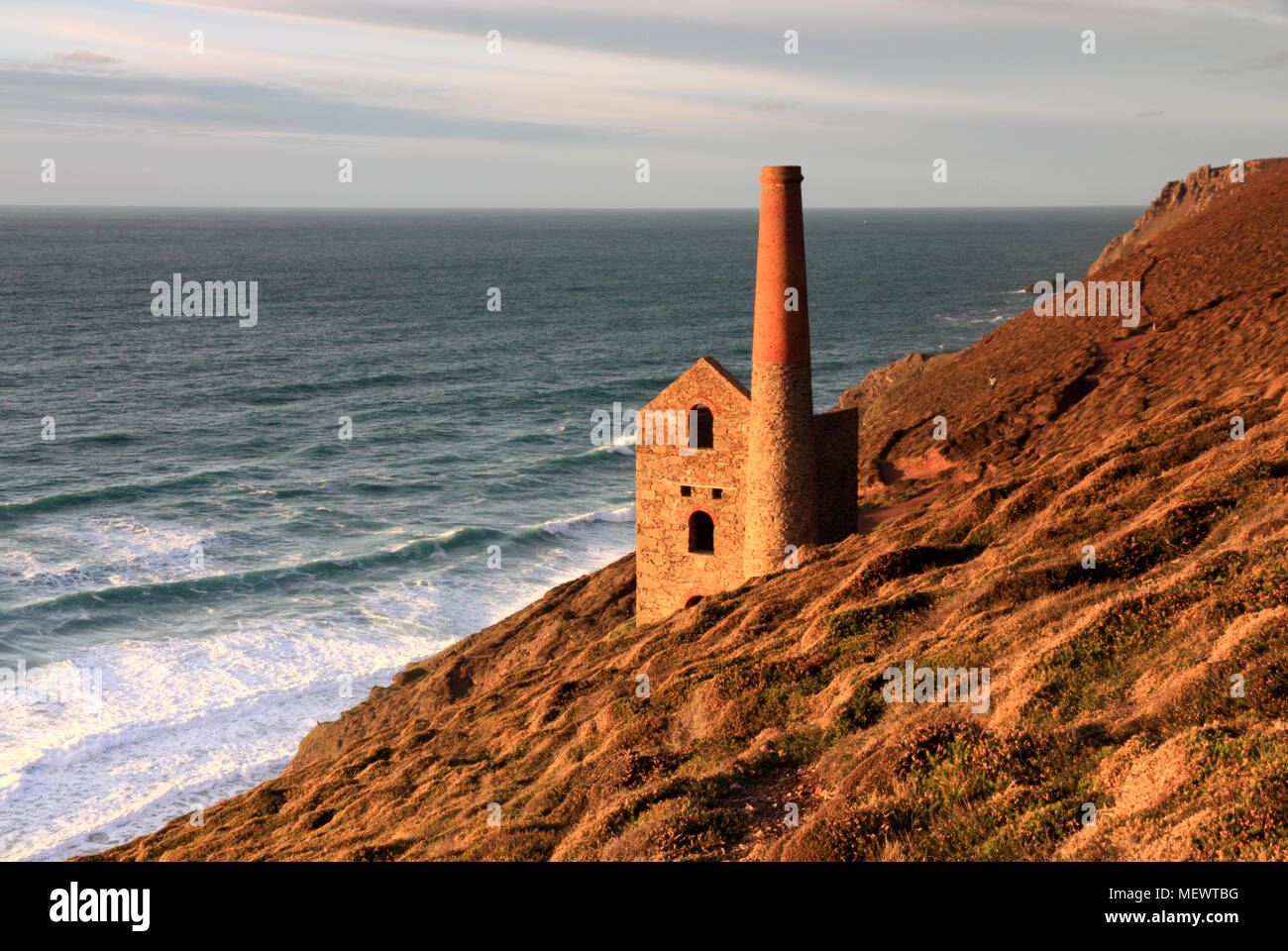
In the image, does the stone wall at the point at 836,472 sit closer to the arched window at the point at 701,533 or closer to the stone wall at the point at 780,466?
the stone wall at the point at 780,466

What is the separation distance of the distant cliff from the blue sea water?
210 inches

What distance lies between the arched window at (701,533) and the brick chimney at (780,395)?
6.37ft

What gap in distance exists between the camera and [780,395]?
28.8 m

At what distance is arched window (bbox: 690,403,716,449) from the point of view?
102 feet

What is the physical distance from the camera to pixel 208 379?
290 ft

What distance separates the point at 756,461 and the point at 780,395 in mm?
1915

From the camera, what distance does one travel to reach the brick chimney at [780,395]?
91.9 ft

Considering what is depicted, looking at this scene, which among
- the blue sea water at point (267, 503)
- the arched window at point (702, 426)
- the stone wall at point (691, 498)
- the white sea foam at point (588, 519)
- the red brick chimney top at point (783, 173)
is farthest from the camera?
the white sea foam at point (588, 519)

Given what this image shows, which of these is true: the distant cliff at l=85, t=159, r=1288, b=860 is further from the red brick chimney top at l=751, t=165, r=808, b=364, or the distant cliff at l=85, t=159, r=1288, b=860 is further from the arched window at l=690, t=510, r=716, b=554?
the red brick chimney top at l=751, t=165, r=808, b=364

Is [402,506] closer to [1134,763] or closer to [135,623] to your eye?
[135,623]

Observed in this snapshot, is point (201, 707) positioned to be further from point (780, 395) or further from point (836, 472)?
point (836, 472)

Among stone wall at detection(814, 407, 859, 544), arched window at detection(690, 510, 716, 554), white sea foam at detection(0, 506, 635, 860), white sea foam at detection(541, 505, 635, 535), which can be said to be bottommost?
white sea foam at detection(0, 506, 635, 860)

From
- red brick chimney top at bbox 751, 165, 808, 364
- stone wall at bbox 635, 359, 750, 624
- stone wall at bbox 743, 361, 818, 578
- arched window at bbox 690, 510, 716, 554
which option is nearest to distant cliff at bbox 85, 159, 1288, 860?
stone wall at bbox 743, 361, 818, 578

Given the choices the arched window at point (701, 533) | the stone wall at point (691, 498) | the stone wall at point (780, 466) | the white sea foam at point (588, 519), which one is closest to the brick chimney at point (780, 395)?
the stone wall at point (780, 466)
